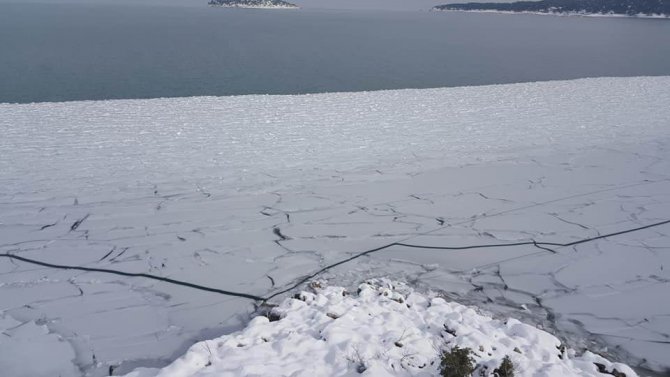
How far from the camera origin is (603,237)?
165 inches

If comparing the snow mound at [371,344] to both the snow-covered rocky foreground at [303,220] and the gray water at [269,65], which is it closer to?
the snow-covered rocky foreground at [303,220]

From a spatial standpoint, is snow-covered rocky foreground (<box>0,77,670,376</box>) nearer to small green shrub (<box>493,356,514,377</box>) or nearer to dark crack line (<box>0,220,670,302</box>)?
dark crack line (<box>0,220,670,302</box>)

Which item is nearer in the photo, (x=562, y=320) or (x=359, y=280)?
(x=562, y=320)

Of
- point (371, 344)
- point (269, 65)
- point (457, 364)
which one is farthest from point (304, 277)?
point (269, 65)

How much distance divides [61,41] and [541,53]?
2450cm

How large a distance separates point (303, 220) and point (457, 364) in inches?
88.9

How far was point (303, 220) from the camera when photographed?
4461mm

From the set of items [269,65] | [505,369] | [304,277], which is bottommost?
[269,65]

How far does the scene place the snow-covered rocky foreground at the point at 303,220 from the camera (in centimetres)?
304

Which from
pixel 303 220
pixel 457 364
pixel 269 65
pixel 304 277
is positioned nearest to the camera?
pixel 457 364

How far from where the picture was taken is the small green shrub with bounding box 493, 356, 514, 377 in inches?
96.3

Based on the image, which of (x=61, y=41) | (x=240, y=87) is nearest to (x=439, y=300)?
(x=240, y=87)

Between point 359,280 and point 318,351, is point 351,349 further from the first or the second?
point 359,280

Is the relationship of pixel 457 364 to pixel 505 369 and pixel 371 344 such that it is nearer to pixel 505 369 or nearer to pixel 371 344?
pixel 505 369
